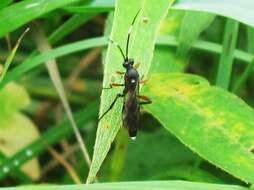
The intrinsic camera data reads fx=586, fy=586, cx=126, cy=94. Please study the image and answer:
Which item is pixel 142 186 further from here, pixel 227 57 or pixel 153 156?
pixel 153 156

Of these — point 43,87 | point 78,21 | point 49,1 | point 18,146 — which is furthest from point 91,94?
point 49,1

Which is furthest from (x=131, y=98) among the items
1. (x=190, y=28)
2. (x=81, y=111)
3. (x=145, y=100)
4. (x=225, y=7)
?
(x=81, y=111)

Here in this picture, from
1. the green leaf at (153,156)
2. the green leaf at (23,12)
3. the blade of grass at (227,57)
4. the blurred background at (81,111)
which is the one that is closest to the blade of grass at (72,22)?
the blurred background at (81,111)

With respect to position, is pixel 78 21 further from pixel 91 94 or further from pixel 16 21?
pixel 91 94

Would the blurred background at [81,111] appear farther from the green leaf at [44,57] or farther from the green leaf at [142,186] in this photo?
the green leaf at [142,186]

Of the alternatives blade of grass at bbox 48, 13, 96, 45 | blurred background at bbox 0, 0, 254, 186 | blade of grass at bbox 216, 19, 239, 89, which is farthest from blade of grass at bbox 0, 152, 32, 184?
blade of grass at bbox 216, 19, 239, 89

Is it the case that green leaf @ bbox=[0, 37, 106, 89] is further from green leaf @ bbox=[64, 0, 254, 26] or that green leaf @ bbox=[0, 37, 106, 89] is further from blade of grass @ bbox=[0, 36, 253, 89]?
green leaf @ bbox=[64, 0, 254, 26]
